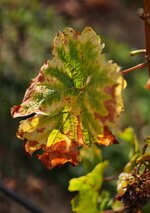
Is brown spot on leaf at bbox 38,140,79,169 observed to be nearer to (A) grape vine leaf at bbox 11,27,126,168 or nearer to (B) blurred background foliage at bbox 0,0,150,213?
(A) grape vine leaf at bbox 11,27,126,168

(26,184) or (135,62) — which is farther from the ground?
(135,62)

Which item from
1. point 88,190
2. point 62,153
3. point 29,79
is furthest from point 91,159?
point 29,79

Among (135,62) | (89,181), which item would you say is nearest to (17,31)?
(135,62)

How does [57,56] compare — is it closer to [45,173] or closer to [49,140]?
[49,140]

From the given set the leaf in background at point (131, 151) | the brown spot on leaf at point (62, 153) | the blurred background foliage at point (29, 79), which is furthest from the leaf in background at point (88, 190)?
the blurred background foliage at point (29, 79)

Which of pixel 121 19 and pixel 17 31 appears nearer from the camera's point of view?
pixel 17 31

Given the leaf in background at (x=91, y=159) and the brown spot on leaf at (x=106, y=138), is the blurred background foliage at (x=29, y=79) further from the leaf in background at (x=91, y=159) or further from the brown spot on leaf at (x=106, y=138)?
the brown spot on leaf at (x=106, y=138)

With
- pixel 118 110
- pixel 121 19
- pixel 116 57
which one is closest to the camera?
pixel 118 110

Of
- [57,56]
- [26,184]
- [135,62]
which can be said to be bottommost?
[26,184]
